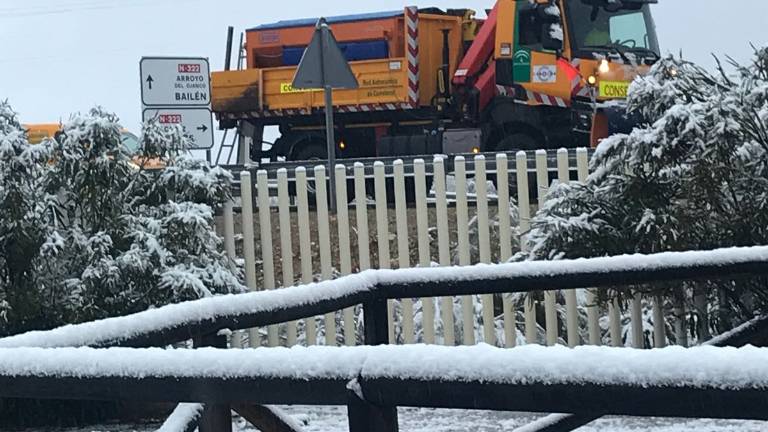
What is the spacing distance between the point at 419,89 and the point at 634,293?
11231 millimetres

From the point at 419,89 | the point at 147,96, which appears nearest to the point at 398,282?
the point at 147,96

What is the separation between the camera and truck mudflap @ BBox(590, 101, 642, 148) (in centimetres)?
1182

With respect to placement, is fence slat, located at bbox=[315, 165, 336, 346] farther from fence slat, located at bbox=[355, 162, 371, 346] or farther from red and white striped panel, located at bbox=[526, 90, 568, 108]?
red and white striped panel, located at bbox=[526, 90, 568, 108]

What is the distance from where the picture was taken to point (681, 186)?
229 inches

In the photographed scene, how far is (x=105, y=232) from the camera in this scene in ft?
20.8

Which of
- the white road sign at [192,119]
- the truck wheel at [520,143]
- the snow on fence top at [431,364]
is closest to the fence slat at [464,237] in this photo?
the white road sign at [192,119]

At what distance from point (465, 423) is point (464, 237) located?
173 cm

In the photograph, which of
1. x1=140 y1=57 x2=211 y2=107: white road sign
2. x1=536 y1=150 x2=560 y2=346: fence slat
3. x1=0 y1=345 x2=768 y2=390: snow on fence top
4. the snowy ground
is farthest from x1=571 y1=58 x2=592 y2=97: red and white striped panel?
x1=0 y1=345 x2=768 y2=390: snow on fence top

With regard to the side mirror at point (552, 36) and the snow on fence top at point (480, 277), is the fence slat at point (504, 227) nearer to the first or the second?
the snow on fence top at point (480, 277)

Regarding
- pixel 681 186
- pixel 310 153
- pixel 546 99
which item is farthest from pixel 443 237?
pixel 310 153

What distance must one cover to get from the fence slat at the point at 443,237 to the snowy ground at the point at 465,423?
45.0 inches

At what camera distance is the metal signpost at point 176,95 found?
9.66 m

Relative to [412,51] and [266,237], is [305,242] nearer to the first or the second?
[266,237]

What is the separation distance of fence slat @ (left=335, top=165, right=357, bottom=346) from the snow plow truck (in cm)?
760
